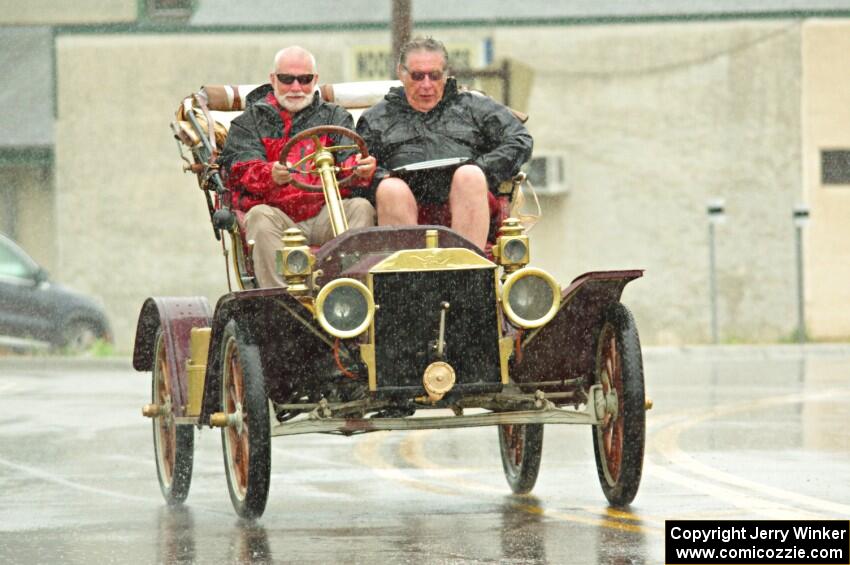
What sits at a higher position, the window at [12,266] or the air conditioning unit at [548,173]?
the air conditioning unit at [548,173]

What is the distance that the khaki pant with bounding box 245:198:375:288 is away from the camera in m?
9.93

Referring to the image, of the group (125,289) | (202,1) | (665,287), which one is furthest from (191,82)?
(665,287)

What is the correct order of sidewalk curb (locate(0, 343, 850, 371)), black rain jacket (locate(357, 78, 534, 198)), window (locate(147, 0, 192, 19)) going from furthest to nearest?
window (locate(147, 0, 192, 19)), sidewalk curb (locate(0, 343, 850, 371)), black rain jacket (locate(357, 78, 534, 198))

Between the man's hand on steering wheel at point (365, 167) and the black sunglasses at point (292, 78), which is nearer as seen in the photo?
the man's hand on steering wheel at point (365, 167)

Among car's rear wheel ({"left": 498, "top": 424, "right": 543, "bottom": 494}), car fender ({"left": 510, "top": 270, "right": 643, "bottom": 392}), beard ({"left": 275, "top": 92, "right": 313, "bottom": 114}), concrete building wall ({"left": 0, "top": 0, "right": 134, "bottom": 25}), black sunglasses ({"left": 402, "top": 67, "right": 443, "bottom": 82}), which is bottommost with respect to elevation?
car's rear wheel ({"left": 498, "top": 424, "right": 543, "bottom": 494})

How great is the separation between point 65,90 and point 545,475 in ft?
61.0

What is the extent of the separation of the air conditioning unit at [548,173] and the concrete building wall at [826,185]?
3489mm

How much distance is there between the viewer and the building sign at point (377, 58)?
2832 centimetres

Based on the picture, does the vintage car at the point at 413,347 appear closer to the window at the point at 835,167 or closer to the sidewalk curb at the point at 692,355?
the sidewalk curb at the point at 692,355

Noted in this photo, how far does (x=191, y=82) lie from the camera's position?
2877 centimetres

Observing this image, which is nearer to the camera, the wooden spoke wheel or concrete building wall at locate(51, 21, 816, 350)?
the wooden spoke wheel

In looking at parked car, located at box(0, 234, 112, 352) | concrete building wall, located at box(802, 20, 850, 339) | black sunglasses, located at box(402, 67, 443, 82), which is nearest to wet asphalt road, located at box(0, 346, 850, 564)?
black sunglasses, located at box(402, 67, 443, 82)

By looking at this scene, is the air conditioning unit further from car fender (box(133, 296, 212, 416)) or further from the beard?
the beard

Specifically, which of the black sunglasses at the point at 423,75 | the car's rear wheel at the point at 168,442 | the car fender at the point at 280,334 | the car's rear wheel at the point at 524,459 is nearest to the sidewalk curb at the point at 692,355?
the car's rear wheel at the point at 168,442
